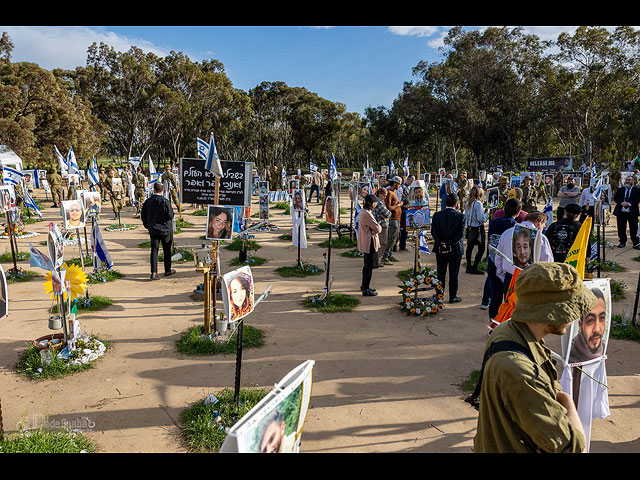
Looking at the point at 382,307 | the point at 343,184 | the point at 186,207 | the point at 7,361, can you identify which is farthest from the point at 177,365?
the point at 343,184

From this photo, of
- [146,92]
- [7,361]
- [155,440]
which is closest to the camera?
[155,440]

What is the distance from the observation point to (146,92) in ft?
114

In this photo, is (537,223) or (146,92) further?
(146,92)

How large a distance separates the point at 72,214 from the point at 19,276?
202cm

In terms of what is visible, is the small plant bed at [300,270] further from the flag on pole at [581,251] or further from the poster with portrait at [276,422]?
the poster with portrait at [276,422]

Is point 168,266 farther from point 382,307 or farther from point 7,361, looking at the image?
point 382,307

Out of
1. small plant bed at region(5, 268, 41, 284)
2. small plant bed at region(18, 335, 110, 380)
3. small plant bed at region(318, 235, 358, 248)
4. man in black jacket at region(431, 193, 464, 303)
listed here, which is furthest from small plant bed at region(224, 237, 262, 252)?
small plant bed at region(18, 335, 110, 380)

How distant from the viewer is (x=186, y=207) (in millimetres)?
22438

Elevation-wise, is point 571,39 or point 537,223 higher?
point 571,39

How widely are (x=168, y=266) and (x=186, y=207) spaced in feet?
44.4

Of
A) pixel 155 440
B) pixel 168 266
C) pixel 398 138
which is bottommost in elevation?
pixel 155 440

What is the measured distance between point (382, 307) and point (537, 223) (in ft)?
10.4

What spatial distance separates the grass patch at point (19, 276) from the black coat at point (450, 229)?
8520 millimetres
